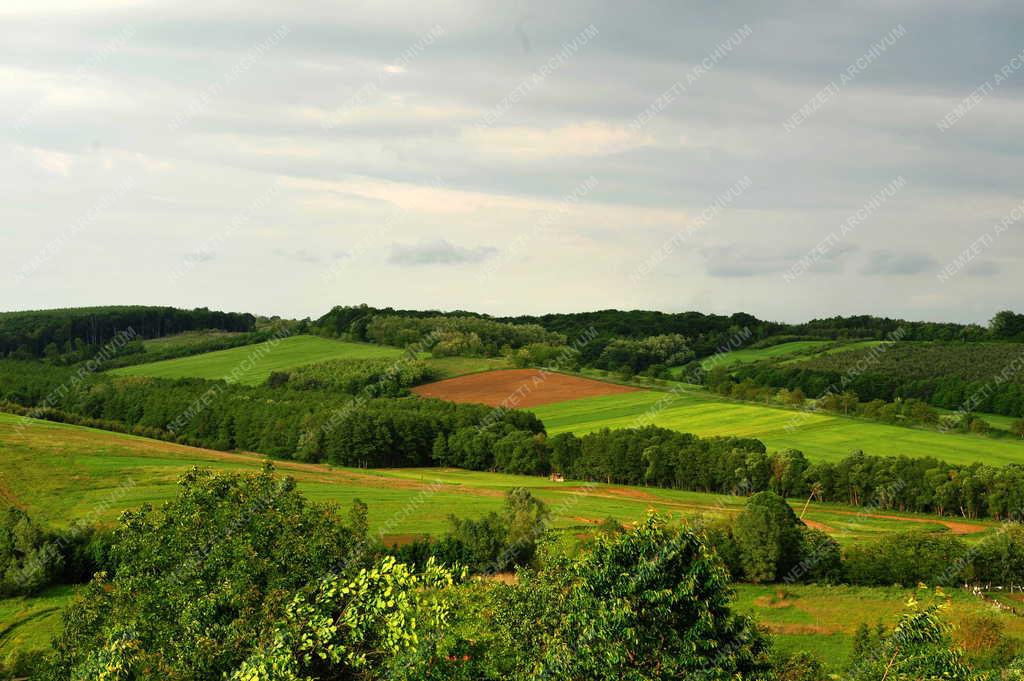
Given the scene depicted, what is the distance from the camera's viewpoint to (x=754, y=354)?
18500 centimetres

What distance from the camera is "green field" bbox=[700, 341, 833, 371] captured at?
176 meters

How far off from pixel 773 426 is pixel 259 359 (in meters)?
109

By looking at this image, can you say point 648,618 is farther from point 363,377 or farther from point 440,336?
point 440,336

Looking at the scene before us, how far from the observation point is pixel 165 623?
22.3 metres

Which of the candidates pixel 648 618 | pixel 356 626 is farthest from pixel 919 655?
pixel 356 626

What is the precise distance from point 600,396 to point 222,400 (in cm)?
5917

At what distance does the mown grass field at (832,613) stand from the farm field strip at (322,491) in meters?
12.1

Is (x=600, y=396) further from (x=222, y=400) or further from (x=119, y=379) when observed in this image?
(x=119, y=379)

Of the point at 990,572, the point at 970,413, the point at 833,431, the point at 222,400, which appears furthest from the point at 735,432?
the point at 222,400

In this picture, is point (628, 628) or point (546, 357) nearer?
point (628, 628)

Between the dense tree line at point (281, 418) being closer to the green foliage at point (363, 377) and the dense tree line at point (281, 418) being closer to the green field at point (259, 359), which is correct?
the green foliage at point (363, 377)

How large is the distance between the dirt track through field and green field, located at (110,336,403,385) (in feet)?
96.6

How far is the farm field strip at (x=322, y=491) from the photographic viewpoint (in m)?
67.8

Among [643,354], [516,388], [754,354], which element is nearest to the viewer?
[516,388]
